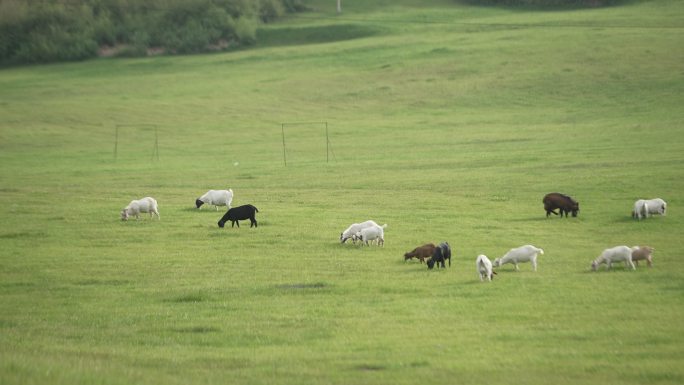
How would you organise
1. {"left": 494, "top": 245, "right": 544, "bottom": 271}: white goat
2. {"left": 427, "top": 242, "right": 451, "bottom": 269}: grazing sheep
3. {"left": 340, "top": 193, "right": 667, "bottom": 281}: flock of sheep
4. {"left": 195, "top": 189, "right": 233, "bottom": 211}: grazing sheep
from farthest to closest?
1. {"left": 195, "top": 189, "right": 233, "bottom": 211}: grazing sheep
2. {"left": 427, "top": 242, "right": 451, "bottom": 269}: grazing sheep
3. {"left": 494, "top": 245, "right": 544, "bottom": 271}: white goat
4. {"left": 340, "top": 193, "right": 667, "bottom": 281}: flock of sheep

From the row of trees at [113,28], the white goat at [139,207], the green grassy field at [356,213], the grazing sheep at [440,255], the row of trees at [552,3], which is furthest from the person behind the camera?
→ the row of trees at [552,3]

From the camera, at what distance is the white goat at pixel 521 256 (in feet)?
74.9

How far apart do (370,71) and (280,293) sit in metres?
65.6

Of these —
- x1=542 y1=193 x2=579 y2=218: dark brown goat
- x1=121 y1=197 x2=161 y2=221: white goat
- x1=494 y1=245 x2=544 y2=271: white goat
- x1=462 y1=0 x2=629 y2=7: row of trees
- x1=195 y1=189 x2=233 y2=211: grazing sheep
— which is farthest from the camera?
x1=462 y1=0 x2=629 y2=7: row of trees

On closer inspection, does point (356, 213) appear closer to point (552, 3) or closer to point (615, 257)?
point (615, 257)

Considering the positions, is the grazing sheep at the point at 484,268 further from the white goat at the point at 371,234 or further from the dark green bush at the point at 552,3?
the dark green bush at the point at 552,3

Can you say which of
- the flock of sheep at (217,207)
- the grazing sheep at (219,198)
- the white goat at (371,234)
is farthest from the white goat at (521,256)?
the grazing sheep at (219,198)

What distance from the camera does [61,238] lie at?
29.4 m

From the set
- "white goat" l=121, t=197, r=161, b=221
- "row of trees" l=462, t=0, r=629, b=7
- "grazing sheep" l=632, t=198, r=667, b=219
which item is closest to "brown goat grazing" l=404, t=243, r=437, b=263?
"grazing sheep" l=632, t=198, r=667, b=219

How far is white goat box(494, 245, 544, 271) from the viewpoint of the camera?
2284cm

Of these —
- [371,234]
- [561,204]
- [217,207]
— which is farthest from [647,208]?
[217,207]

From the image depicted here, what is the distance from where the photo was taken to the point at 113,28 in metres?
106

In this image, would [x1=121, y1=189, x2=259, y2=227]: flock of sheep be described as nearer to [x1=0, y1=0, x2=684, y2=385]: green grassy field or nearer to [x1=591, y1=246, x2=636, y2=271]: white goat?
[x1=0, y1=0, x2=684, y2=385]: green grassy field

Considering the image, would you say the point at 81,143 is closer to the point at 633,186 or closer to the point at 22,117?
the point at 22,117
